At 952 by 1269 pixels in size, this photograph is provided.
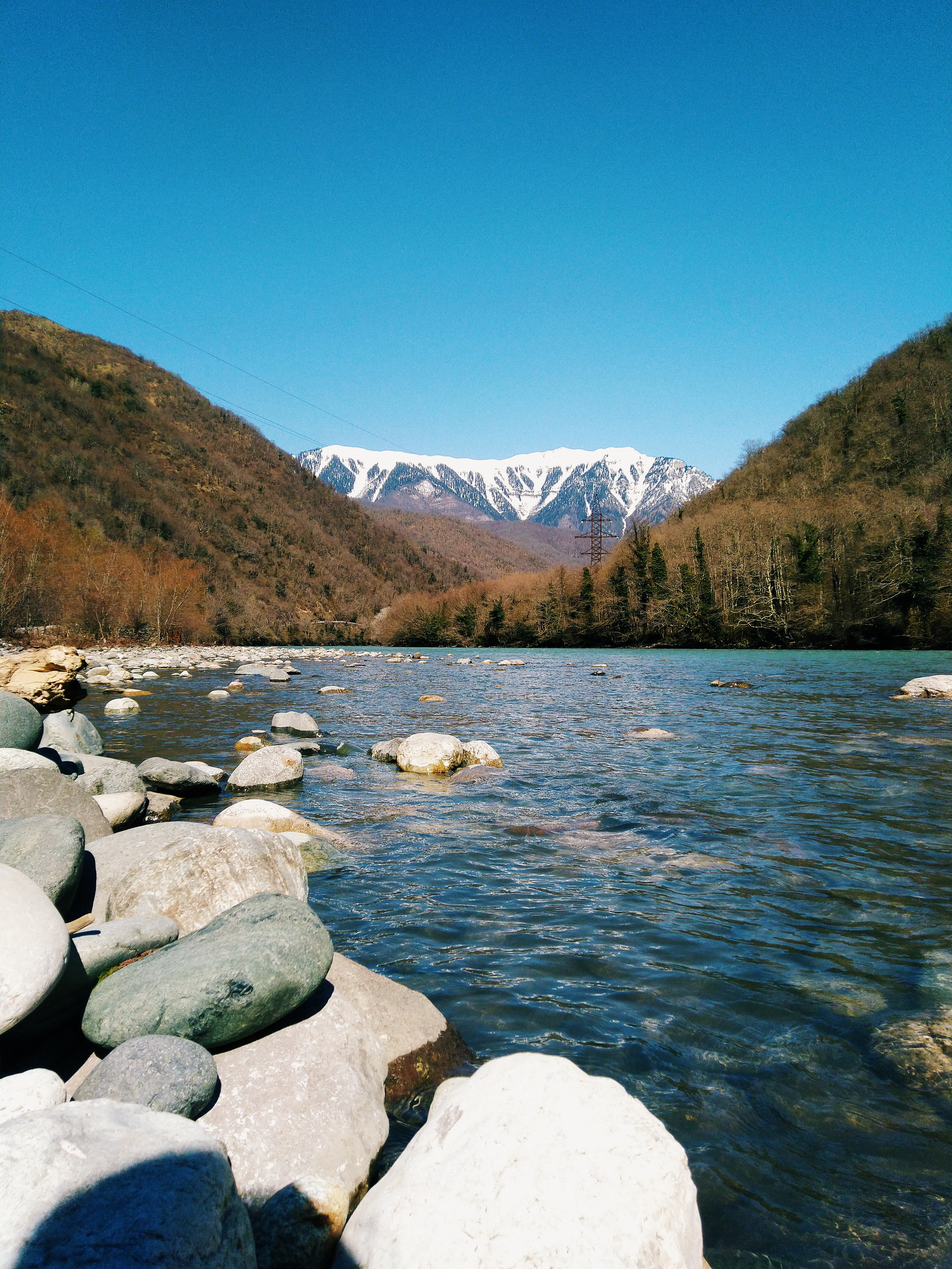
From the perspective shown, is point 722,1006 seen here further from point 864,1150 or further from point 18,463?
point 18,463

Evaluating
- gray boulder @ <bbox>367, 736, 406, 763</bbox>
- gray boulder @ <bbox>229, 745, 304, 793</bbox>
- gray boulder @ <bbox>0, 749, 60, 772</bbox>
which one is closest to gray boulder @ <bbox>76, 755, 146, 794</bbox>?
gray boulder @ <bbox>0, 749, 60, 772</bbox>

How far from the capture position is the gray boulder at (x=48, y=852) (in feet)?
12.5

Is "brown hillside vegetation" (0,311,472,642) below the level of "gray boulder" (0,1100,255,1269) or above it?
above

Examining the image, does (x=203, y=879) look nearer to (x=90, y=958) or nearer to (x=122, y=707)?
(x=90, y=958)

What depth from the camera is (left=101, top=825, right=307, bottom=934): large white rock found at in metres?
4.35

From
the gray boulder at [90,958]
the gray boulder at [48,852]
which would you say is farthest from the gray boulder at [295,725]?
the gray boulder at [90,958]

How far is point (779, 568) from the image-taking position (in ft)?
197

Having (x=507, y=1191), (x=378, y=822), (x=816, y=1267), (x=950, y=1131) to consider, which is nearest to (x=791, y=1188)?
(x=816, y=1267)

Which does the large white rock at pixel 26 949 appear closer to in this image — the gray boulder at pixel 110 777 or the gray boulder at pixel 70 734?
the gray boulder at pixel 110 777

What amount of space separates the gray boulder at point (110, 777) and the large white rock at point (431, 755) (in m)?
3.83

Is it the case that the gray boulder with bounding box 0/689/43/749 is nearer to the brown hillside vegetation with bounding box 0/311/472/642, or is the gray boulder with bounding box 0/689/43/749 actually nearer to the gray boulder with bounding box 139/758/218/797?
the gray boulder with bounding box 139/758/218/797

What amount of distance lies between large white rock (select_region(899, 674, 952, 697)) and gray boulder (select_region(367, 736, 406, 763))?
16.0 m

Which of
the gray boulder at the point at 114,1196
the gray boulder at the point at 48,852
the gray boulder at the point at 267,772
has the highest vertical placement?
the gray boulder at the point at 48,852

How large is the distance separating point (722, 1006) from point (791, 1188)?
4.21 feet
